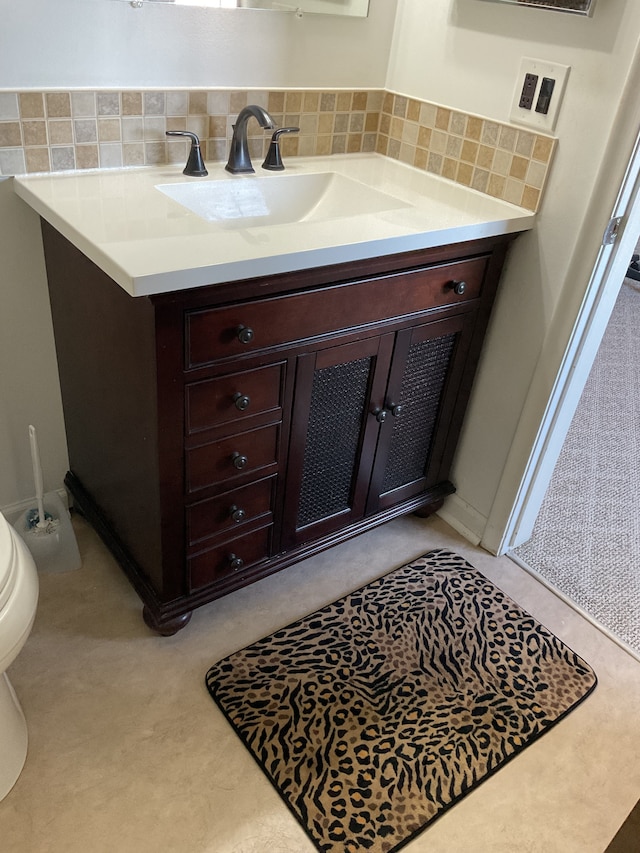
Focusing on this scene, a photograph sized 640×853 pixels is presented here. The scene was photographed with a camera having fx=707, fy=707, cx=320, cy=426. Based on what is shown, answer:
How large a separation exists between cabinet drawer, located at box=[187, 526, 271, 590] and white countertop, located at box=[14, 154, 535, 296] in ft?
2.00

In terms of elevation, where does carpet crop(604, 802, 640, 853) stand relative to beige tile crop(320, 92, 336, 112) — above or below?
below

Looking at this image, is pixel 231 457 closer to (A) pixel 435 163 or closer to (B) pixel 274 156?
(B) pixel 274 156

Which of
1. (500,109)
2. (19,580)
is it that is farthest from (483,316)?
(19,580)

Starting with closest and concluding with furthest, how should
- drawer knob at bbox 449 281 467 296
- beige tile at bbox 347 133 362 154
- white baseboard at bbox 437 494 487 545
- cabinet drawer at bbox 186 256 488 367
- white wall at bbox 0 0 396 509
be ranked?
cabinet drawer at bbox 186 256 488 367 → white wall at bbox 0 0 396 509 → drawer knob at bbox 449 281 467 296 → beige tile at bbox 347 133 362 154 → white baseboard at bbox 437 494 487 545

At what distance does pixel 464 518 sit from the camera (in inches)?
76.3

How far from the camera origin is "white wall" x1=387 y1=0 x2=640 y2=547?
4.43 ft

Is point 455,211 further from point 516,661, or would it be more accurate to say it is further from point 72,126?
point 516,661

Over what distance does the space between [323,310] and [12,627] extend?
0.76 metres

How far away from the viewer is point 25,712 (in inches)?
54.0

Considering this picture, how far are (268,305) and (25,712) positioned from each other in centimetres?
91

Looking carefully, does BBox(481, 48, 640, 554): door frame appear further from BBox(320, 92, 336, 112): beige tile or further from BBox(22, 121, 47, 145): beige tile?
BBox(22, 121, 47, 145): beige tile

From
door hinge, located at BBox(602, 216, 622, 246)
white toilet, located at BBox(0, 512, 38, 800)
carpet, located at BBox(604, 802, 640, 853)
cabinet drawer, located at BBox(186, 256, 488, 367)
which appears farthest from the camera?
door hinge, located at BBox(602, 216, 622, 246)

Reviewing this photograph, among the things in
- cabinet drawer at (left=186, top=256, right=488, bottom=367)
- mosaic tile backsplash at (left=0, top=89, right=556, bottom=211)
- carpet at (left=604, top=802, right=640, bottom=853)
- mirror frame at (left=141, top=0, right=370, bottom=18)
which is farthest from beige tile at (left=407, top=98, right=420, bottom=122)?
carpet at (left=604, top=802, right=640, bottom=853)

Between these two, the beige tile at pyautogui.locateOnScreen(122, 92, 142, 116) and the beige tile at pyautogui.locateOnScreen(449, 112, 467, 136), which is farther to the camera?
the beige tile at pyautogui.locateOnScreen(449, 112, 467, 136)
